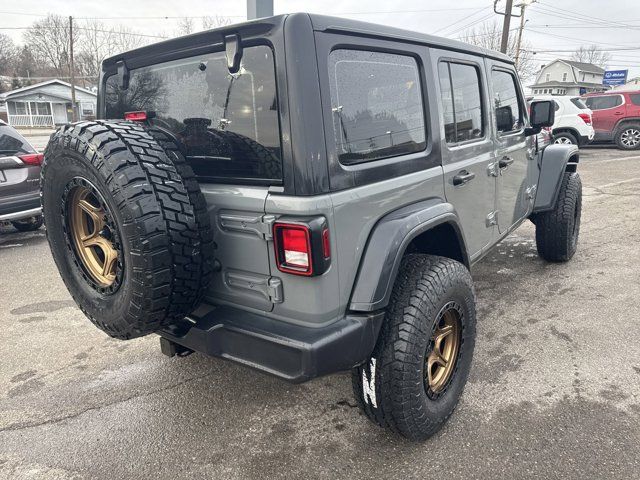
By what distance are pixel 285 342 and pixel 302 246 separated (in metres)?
0.38

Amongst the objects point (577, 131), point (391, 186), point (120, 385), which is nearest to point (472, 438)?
point (391, 186)

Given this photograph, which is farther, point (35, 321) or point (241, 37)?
point (35, 321)

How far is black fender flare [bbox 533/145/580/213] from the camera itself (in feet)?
14.0

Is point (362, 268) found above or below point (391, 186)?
below

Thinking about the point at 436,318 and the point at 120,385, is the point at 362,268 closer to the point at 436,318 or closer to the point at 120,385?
the point at 436,318

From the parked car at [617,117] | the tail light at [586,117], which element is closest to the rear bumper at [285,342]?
the tail light at [586,117]

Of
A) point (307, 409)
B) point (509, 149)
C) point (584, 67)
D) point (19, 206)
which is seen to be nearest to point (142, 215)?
point (307, 409)

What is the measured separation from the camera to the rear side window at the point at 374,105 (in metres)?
1.91

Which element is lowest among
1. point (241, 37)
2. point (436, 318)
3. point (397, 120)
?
point (436, 318)

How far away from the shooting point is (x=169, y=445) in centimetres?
235

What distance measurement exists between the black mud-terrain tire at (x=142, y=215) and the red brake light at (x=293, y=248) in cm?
32

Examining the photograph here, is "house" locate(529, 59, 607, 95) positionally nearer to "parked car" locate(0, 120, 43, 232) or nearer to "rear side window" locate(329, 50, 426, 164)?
"parked car" locate(0, 120, 43, 232)

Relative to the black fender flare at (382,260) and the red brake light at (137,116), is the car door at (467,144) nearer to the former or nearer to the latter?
the black fender flare at (382,260)

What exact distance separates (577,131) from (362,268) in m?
12.5
